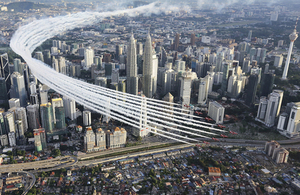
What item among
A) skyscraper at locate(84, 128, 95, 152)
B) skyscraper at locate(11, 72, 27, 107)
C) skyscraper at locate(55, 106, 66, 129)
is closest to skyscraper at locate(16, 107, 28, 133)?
skyscraper at locate(55, 106, 66, 129)

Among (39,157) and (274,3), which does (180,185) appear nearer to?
(39,157)

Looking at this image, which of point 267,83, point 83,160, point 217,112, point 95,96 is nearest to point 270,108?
point 217,112

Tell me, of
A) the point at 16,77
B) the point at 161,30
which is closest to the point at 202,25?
the point at 161,30

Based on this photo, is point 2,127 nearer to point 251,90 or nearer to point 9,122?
point 9,122

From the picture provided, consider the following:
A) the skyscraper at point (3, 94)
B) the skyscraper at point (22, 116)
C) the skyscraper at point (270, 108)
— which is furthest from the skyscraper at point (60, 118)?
the skyscraper at point (270, 108)

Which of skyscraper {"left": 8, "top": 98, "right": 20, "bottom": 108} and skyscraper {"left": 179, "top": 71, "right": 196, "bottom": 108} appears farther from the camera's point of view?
skyscraper {"left": 179, "top": 71, "right": 196, "bottom": 108}

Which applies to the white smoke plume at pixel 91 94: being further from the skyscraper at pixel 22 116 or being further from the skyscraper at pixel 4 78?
the skyscraper at pixel 22 116

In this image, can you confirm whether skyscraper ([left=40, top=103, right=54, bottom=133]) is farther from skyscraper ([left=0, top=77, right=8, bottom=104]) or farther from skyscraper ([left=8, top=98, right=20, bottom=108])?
skyscraper ([left=0, top=77, right=8, bottom=104])
